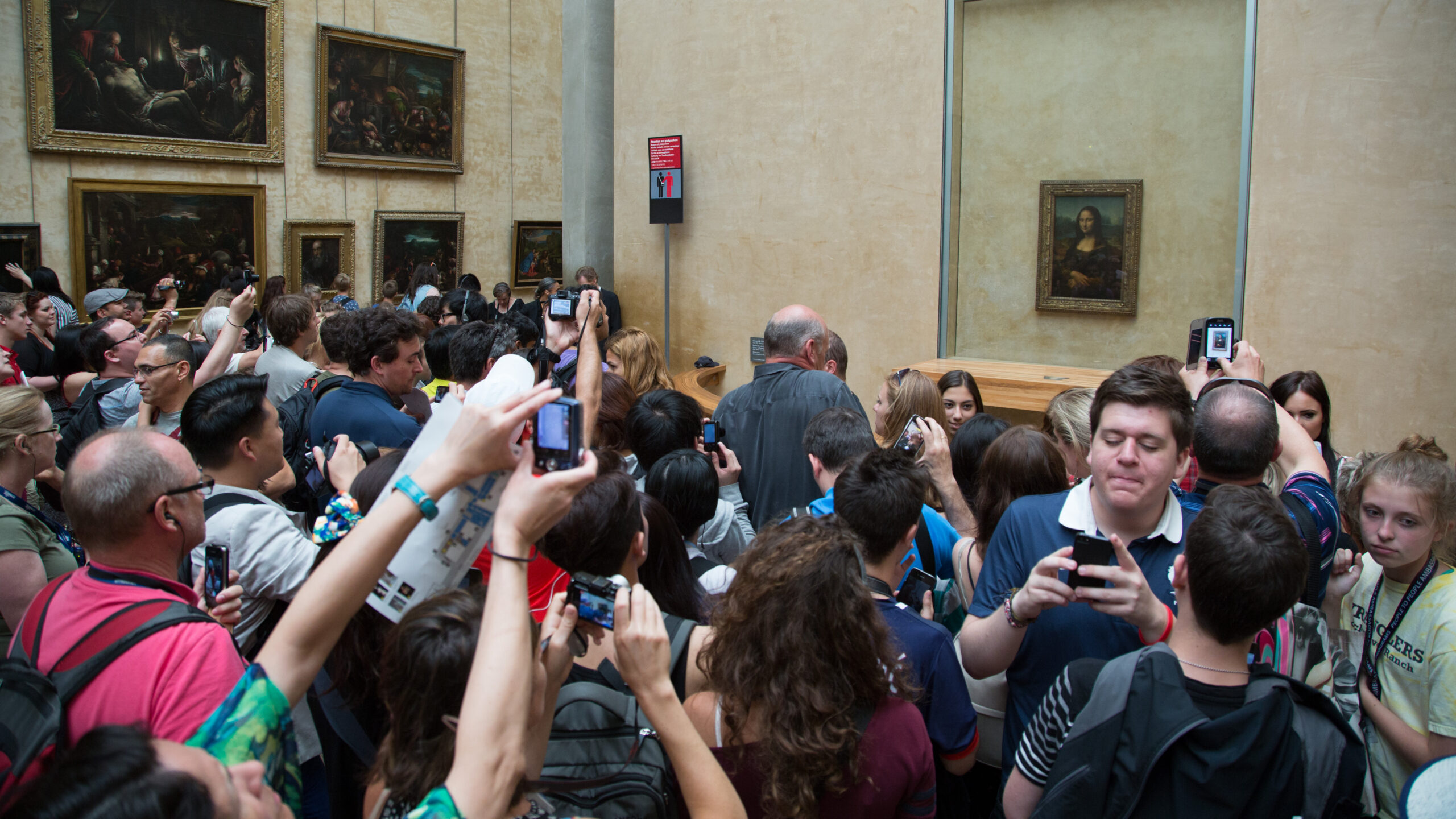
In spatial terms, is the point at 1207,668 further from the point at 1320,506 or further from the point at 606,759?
the point at 1320,506

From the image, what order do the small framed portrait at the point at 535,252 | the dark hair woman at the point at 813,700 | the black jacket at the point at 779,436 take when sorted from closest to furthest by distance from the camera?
the dark hair woman at the point at 813,700, the black jacket at the point at 779,436, the small framed portrait at the point at 535,252

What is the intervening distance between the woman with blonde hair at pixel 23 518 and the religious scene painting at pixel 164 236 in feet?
27.5

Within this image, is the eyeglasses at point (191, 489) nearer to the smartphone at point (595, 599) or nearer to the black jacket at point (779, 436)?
the smartphone at point (595, 599)

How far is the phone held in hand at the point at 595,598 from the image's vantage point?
1697 millimetres

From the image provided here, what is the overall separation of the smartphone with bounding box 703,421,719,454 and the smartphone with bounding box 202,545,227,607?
2.18 metres

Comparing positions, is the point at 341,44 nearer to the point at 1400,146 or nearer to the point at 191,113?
the point at 191,113

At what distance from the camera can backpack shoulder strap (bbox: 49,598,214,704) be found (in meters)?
1.91

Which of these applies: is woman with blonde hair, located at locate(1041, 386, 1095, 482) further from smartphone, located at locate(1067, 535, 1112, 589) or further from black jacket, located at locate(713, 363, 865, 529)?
smartphone, located at locate(1067, 535, 1112, 589)

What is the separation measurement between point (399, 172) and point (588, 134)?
423 cm

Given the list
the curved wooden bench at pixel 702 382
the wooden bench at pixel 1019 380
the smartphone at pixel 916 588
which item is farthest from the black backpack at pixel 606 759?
the curved wooden bench at pixel 702 382

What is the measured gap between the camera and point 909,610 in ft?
7.91

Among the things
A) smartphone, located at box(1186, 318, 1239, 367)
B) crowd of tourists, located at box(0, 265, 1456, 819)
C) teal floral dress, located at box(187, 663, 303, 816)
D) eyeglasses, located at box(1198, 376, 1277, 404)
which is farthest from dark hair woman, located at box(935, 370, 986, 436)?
teal floral dress, located at box(187, 663, 303, 816)

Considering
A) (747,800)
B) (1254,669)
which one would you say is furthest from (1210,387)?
(747,800)

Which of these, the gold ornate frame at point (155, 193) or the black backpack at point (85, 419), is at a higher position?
the gold ornate frame at point (155, 193)
